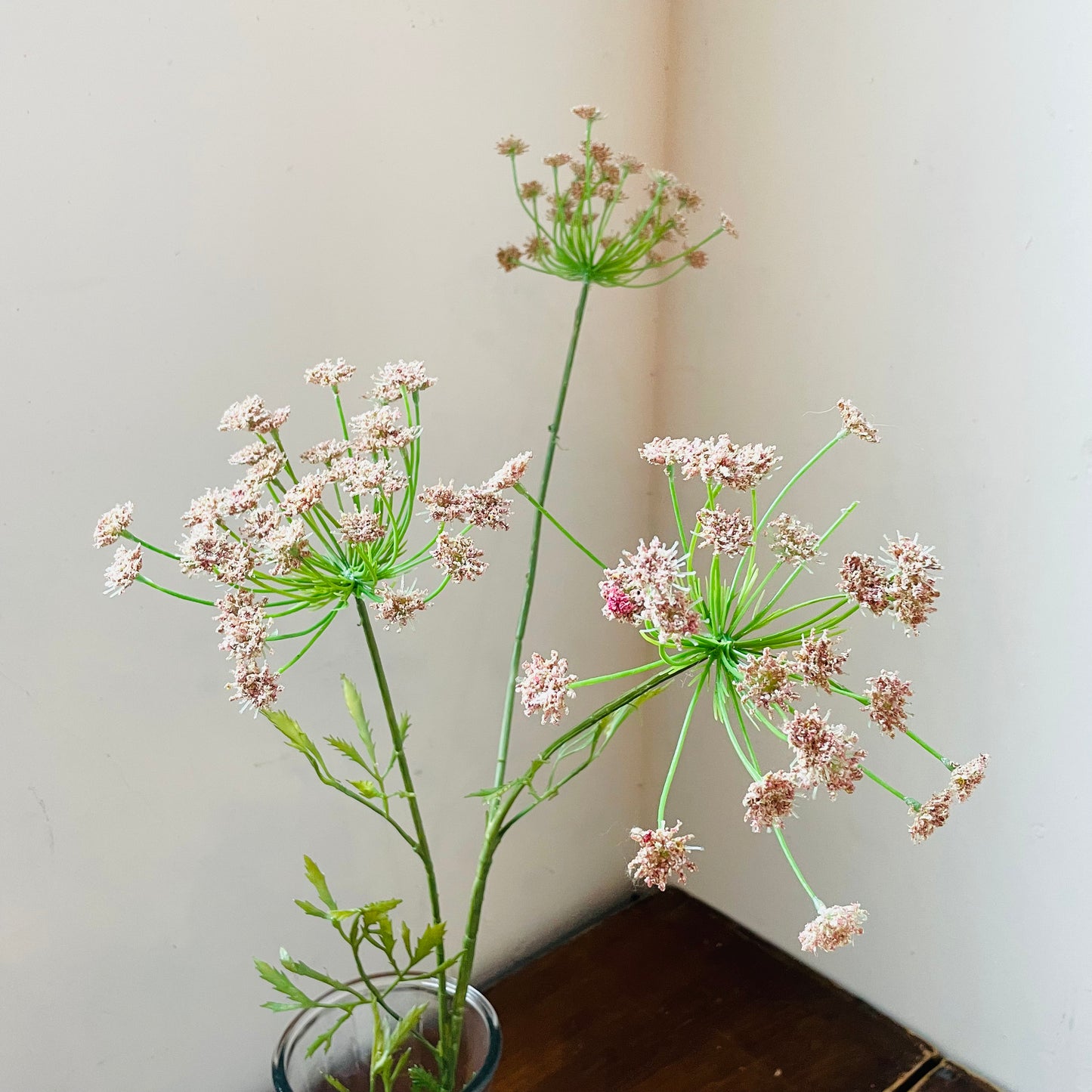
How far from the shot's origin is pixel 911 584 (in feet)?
1.58

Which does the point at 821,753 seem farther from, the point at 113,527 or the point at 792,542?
the point at 113,527

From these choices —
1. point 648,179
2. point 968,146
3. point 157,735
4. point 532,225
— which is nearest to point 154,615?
point 157,735

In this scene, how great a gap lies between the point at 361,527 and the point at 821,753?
0.27 meters

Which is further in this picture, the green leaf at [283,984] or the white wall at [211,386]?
the white wall at [211,386]

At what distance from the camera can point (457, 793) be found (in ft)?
3.33

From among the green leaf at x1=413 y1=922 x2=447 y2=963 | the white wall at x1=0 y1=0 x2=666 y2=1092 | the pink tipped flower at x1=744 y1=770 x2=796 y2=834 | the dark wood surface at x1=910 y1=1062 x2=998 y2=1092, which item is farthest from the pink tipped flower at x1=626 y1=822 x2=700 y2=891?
the dark wood surface at x1=910 y1=1062 x2=998 y2=1092

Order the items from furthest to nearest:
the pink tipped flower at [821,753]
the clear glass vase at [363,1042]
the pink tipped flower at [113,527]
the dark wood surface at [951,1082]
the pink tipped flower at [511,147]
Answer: the dark wood surface at [951,1082] → the pink tipped flower at [511,147] → the clear glass vase at [363,1042] → the pink tipped flower at [113,527] → the pink tipped flower at [821,753]

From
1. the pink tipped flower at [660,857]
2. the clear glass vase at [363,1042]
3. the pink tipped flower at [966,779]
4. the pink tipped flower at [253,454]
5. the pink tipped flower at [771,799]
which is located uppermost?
the pink tipped flower at [253,454]

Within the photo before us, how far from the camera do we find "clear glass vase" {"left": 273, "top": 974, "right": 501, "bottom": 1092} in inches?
26.0

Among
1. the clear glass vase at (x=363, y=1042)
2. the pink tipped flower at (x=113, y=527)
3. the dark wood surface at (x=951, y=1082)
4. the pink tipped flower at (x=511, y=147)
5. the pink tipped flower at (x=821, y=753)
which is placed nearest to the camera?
the pink tipped flower at (x=821, y=753)

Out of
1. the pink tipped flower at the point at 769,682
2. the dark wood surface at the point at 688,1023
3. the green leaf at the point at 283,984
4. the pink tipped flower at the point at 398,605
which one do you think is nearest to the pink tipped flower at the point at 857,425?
the pink tipped flower at the point at 769,682

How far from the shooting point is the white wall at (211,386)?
71 cm

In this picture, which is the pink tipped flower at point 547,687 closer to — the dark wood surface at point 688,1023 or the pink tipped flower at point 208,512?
the pink tipped flower at point 208,512

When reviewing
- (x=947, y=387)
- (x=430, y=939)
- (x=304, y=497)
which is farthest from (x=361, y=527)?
(x=947, y=387)
